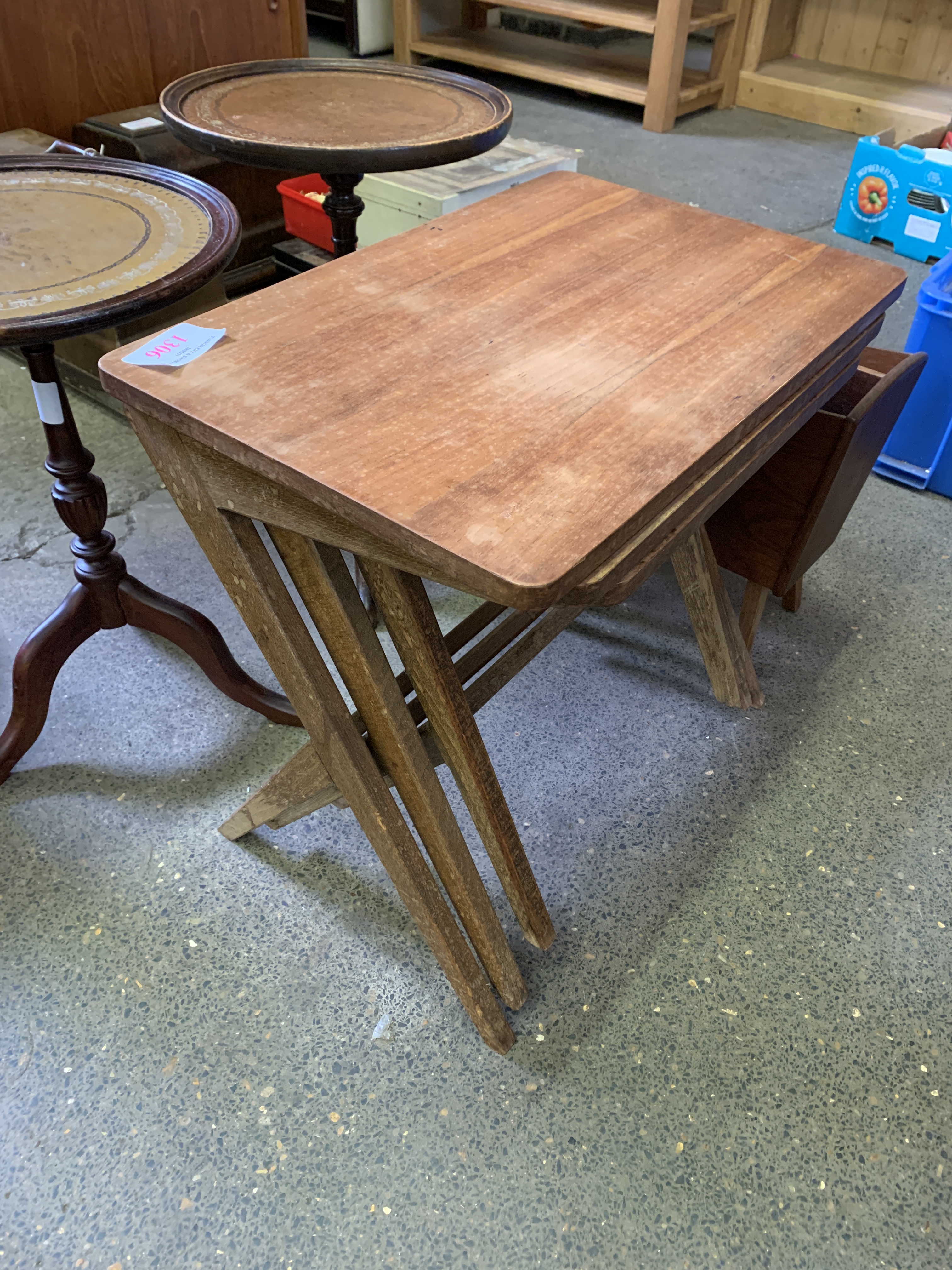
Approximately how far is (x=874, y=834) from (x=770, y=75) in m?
4.16

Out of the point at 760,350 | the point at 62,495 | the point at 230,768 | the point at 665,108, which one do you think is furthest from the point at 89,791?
the point at 665,108

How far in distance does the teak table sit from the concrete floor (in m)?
0.13

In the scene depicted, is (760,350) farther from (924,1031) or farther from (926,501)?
(926,501)

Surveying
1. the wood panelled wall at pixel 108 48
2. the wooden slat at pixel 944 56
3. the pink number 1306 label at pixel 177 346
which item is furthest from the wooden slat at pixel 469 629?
the wooden slat at pixel 944 56

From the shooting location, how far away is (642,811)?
1.58m

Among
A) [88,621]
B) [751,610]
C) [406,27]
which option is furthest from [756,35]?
[88,621]

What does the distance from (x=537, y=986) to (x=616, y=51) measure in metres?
4.99

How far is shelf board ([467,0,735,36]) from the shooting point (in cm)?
403

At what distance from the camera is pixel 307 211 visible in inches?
105

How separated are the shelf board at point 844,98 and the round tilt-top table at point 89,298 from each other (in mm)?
3508

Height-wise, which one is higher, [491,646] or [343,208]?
[343,208]

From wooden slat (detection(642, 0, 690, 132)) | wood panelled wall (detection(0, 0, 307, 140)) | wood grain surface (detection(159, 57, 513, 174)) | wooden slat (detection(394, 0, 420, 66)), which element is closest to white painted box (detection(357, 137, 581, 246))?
wood grain surface (detection(159, 57, 513, 174))

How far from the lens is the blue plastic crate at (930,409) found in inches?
81.7

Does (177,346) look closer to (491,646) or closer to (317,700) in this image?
(317,700)
